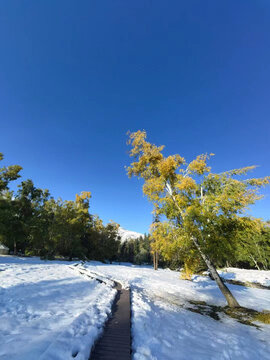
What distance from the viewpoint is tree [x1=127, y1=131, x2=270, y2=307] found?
308 inches

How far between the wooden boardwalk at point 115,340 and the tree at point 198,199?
475 centimetres

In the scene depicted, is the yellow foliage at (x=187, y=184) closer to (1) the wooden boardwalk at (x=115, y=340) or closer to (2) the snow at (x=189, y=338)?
(2) the snow at (x=189, y=338)

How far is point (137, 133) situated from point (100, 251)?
35850mm

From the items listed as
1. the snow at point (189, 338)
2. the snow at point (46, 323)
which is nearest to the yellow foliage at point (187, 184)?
the snow at point (189, 338)

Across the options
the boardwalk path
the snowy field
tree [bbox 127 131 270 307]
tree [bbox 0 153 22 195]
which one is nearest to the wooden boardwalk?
the boardwalk path

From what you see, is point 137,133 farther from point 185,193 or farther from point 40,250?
point 40,250

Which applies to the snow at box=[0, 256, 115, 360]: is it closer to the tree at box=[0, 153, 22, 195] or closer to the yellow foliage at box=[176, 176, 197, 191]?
the yellow foliage at box=[176, 176, 197, 191]

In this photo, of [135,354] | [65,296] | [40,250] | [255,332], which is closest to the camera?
[135,354]

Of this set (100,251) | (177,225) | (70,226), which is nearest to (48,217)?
(70,226)

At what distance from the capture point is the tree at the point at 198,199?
7.82 metres

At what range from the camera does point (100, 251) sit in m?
38.8

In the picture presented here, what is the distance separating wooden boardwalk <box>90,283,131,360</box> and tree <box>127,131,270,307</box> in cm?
475

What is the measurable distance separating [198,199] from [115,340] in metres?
7.34

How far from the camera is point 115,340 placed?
141 inches
